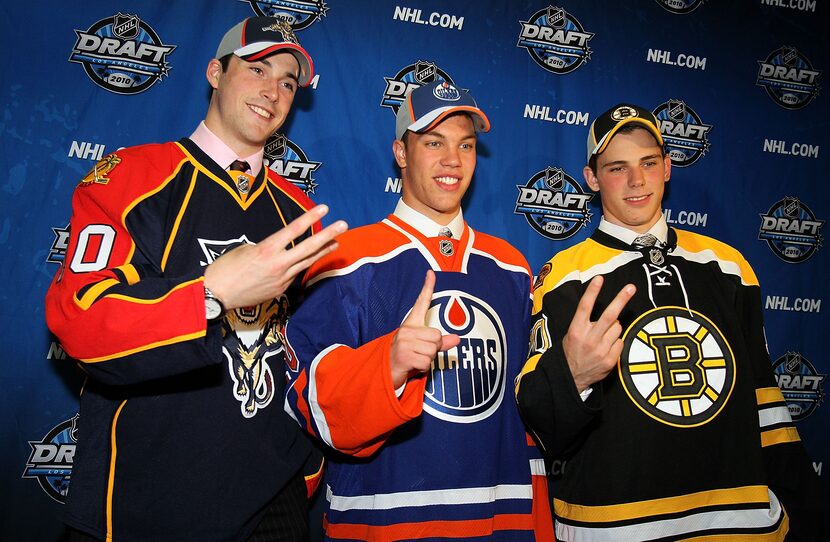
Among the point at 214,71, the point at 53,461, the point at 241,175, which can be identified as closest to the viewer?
the point at 241,175

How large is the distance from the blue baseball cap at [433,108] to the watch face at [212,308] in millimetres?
883

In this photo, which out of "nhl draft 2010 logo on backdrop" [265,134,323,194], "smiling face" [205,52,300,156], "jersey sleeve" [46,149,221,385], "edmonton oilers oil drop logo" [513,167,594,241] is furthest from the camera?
"edmonton oilers oil drop logo" [513,167,594,241]

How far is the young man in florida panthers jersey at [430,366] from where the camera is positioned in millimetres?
1486

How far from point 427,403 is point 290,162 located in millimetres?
1095

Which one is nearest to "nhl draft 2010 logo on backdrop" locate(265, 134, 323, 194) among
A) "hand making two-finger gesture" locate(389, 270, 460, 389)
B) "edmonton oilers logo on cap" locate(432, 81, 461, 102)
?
"edmonton oilers logo on cap" locate(432, 81, 461, 102)

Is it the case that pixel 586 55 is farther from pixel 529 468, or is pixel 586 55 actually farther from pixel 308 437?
pixel 308 437

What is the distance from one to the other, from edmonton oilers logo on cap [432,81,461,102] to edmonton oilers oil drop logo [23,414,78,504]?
5.26 ft

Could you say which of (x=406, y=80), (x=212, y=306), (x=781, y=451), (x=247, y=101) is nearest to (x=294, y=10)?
(x=406, y=80)

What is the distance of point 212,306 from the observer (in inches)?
48.2

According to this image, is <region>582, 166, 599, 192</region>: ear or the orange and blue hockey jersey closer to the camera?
the orange and blue hockey jersey

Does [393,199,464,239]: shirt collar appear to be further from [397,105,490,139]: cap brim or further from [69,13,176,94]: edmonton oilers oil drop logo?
[69,13,176,94]: edmonton oilers oil drop logo

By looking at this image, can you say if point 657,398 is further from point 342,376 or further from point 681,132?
point 681,132

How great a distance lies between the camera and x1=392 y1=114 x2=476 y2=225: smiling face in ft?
5.95

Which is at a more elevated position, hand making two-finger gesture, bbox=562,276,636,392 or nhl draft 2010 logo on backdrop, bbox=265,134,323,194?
nhl draft 2010 logo on backdrop, bbox=265,134,323,194
